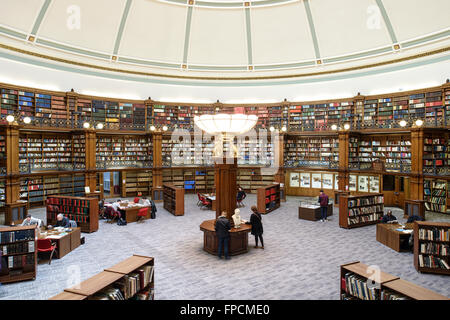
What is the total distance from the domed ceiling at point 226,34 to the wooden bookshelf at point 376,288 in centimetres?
1250

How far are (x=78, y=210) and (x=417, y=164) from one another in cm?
1219

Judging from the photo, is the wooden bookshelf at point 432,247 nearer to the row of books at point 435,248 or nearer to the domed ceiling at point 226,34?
the row of books at point 435,248

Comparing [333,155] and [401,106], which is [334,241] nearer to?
[333,155]

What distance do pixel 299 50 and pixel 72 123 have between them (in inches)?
480

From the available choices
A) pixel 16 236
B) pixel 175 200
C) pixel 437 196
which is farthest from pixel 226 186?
pixel 437 196

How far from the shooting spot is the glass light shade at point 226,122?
5.60 metres

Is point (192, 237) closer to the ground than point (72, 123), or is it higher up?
closer to the ground

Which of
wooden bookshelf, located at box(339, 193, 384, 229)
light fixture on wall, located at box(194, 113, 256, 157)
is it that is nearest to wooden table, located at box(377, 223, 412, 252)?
A: wooden bookshelf, located at box(339, 193, 384, 229)

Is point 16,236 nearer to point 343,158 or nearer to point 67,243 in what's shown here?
point 67,243

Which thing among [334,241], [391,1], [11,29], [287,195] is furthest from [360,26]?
[11,29]

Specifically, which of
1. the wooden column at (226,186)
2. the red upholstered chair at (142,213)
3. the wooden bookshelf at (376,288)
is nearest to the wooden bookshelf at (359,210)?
the wooden column at (226,186)

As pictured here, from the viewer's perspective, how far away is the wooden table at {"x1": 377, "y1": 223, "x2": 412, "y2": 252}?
7.09 m

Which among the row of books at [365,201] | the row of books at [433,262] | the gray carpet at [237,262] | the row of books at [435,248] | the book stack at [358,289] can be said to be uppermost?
the row of books at [365,201]
